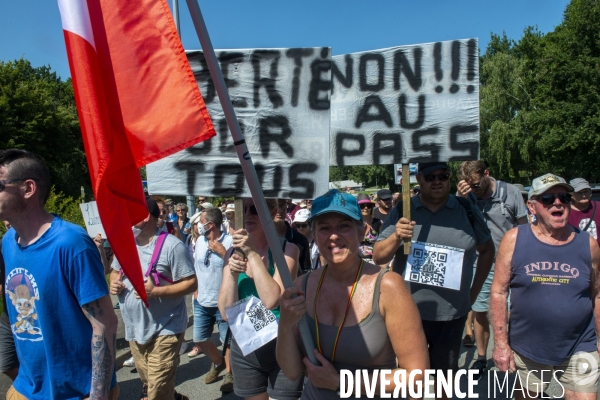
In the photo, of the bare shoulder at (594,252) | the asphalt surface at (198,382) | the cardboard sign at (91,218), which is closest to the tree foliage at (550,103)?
the asphalt surface at (198,382)

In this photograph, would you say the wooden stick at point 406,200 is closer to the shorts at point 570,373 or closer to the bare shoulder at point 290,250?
the bare shoulder at point 290,250

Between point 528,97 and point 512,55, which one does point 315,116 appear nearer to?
point 528,97

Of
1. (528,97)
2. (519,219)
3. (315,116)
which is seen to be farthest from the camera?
(528,97)

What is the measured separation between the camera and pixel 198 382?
211 inches

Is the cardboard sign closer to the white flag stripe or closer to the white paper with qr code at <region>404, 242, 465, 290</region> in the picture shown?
the white paper with qr code at <region>404, 242, 465, 290</region>

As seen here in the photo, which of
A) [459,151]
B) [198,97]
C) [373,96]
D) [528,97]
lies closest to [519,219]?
[459,151]

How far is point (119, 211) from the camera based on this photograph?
2.19m

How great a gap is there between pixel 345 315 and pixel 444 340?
169 centimetres

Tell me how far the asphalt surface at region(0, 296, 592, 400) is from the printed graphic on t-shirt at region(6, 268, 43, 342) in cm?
275

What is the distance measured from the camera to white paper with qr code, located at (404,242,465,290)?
3559 millimetres

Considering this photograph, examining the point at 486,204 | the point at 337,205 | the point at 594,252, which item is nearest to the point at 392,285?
the point at 337,205

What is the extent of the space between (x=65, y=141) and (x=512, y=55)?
35.2 metres

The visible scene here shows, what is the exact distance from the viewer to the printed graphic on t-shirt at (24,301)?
2475 mm

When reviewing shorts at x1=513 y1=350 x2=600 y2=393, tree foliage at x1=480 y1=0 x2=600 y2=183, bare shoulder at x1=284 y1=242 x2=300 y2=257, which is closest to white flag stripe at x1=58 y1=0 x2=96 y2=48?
bare shoulder at x1=284 y1=242 x2=300 y2=257
